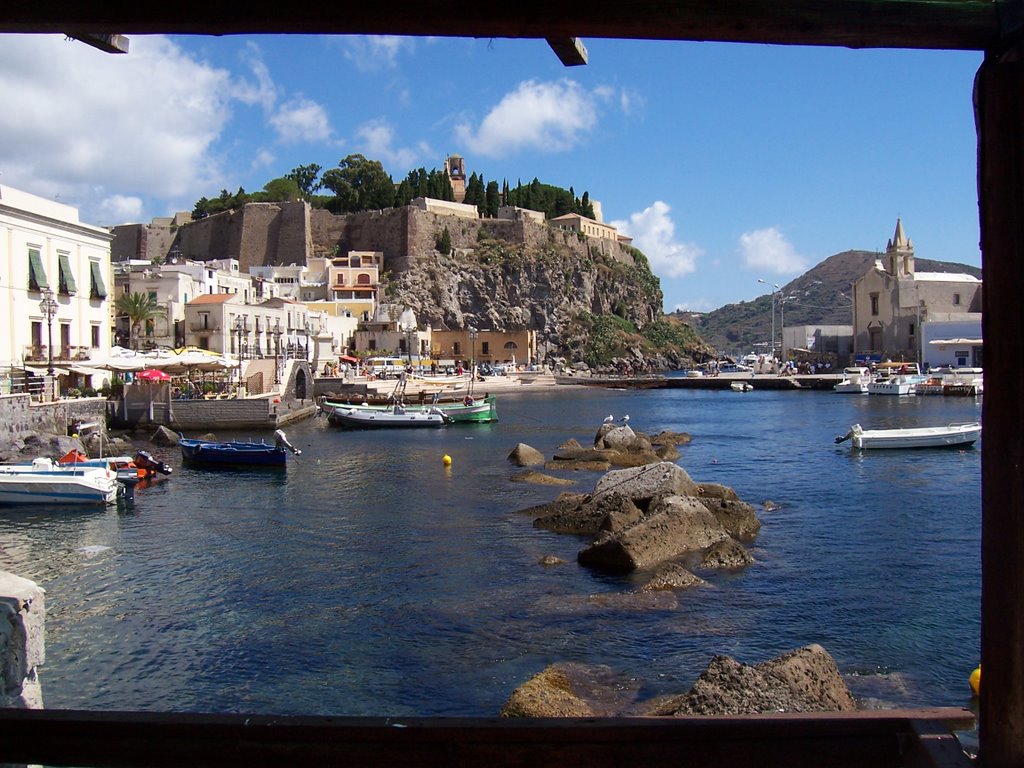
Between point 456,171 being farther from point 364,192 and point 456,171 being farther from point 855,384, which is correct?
point 855,384

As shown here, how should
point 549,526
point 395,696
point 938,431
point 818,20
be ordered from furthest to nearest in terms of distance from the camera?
point 938,431 < point 549,526 < point 395,696 < point 818,20

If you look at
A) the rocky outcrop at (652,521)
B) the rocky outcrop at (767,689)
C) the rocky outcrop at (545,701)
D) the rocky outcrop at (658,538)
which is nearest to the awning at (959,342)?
the rocky outcrop at (652,521)

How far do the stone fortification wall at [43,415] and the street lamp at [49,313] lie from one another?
1722mm

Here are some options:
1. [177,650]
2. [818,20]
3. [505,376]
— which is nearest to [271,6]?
[818,20]

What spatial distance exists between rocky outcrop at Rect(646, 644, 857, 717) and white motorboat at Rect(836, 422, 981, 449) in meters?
24.5

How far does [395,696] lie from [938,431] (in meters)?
28.6

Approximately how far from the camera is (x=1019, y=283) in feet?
9.62

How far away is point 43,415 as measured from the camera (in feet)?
94.7

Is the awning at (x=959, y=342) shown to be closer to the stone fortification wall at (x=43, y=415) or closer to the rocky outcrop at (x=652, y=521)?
the rocky outcrop at (x=652, y=521)

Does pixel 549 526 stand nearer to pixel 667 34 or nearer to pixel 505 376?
pixel 667 34

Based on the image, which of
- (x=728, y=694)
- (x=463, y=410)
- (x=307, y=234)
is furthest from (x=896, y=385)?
(x=728, y=694)

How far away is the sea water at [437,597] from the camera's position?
9258mm

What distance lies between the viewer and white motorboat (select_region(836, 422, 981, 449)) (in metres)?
30.9

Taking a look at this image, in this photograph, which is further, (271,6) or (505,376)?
(505,376)
